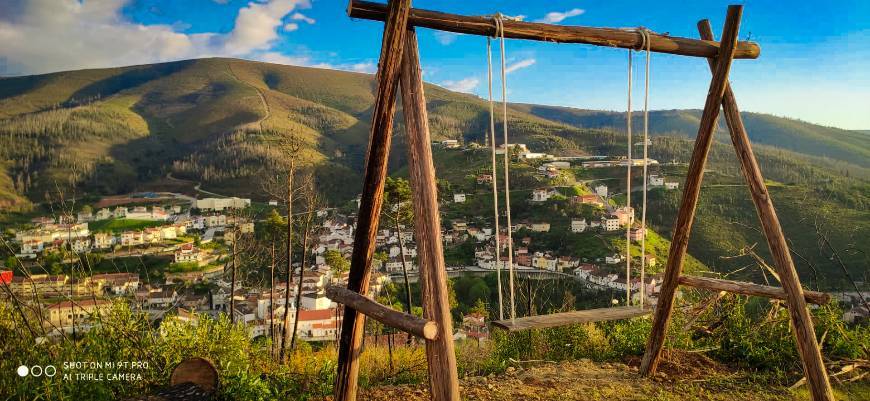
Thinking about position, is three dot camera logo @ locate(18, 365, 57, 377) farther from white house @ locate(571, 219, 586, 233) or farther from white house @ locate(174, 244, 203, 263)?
white house @ locate(571, 219, 586, 233)

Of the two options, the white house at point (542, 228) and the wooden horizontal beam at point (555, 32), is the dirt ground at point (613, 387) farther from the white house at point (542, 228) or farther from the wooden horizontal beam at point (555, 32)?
the white house at point (542, 228)

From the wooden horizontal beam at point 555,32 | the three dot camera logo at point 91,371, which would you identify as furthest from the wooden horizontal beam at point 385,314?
the three dot camera logo at point 91,371

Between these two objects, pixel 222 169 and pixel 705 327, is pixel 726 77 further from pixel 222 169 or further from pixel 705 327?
pixel 222 169

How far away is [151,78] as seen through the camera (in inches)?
3932

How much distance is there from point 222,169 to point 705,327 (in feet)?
184

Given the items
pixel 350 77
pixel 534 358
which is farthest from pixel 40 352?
pixel 350 77

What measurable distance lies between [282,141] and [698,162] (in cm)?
545

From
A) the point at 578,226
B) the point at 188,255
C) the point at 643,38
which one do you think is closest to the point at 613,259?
the point at 578,226

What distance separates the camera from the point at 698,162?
3299 mm

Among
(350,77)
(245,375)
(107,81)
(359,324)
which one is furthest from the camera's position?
(350,77)

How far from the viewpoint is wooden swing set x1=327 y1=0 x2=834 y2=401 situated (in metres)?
2.10

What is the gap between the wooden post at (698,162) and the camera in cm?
323

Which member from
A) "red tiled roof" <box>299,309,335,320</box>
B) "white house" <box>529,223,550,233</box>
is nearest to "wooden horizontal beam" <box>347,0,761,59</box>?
"red tiled roof" <box>299,309,335,320</box>

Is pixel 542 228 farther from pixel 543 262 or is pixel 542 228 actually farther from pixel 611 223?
pixel 543 262
